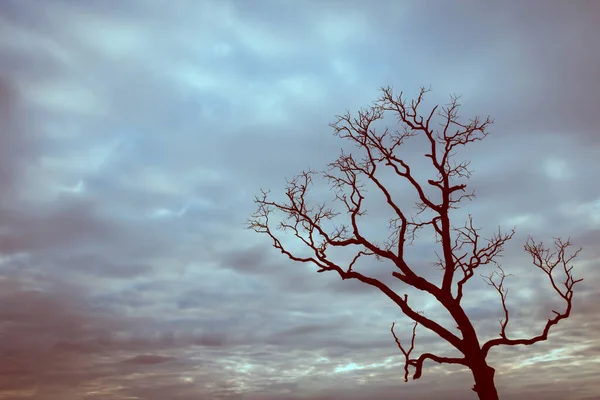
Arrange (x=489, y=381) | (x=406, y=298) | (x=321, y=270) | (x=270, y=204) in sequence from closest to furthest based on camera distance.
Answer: (x=489, y=381), (x=406, y=298), (x=321, y=270), (x=270, y=204)

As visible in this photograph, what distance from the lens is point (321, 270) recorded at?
67.6 feet

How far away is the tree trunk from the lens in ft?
58.5

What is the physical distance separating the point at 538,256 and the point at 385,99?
334 inches

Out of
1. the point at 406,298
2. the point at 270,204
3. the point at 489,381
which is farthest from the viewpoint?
the point at 270,204

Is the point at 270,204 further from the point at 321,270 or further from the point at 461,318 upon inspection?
the point at 461,318

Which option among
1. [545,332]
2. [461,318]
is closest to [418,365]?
[461,318]

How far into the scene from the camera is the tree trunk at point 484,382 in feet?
58.5

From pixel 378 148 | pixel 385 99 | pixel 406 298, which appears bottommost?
pixel 406 298

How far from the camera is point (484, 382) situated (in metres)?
17.9

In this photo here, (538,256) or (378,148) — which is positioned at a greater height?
(378,148)

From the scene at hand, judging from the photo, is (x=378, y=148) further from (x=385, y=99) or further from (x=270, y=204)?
(x=270, y=204)

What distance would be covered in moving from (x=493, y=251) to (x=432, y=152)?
4.39m

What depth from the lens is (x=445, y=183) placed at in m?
20.7

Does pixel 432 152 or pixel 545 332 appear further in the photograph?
pixel 432 152
